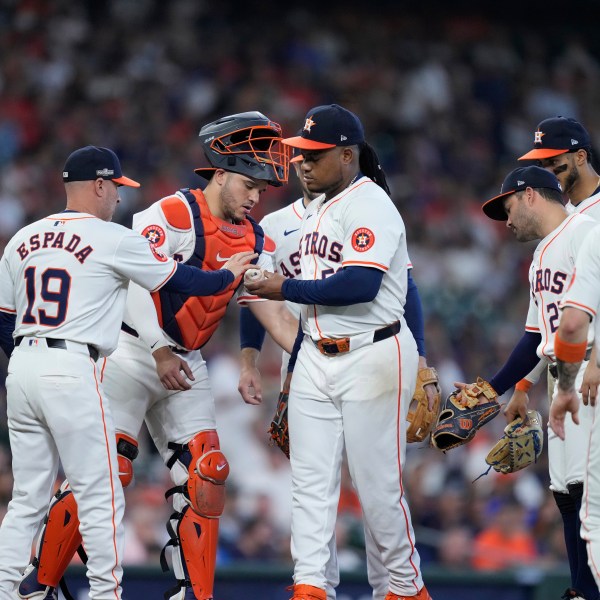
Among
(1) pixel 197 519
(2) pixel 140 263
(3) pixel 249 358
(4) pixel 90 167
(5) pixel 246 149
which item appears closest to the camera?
(2) pixel 140 263

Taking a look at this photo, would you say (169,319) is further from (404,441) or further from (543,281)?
(543,281)

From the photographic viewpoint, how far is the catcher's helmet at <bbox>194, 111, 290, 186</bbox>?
17.0 feet

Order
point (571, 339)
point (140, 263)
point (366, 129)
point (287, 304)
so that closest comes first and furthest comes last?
point (571, 339) < point (140, 263) < point (287, 304) < point (366, 129)

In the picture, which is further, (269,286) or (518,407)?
(518,407)

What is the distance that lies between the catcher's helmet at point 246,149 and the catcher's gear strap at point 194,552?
1487mm

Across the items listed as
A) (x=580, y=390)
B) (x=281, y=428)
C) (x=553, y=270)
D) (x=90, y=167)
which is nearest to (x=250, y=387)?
(x=281, y=428)

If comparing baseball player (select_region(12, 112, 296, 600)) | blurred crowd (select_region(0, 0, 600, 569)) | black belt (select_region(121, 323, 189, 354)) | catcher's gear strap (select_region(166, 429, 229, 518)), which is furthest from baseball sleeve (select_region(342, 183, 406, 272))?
blurred crowd (select_region(0, 0, 600, 569))

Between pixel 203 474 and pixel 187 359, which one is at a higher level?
pixel 187 359

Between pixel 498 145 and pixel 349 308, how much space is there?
9.09 metres

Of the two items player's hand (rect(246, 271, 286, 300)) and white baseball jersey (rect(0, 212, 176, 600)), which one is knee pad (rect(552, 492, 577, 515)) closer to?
player's hand (rect(246, 271, 286, 300))

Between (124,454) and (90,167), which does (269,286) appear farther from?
(124,454)

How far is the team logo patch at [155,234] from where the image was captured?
16.5 feet

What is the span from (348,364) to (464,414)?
0.73 meters

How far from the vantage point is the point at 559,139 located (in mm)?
5180
